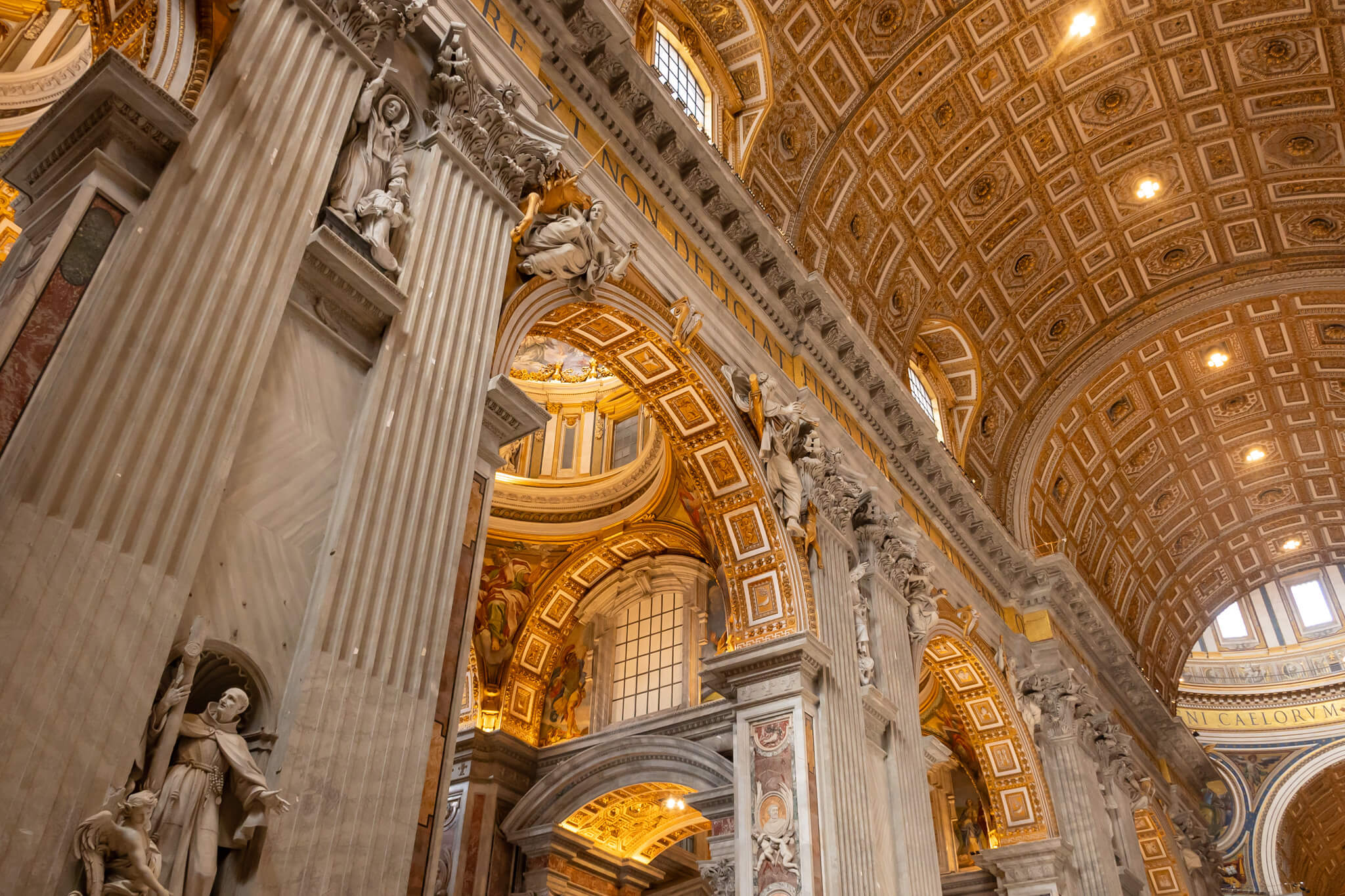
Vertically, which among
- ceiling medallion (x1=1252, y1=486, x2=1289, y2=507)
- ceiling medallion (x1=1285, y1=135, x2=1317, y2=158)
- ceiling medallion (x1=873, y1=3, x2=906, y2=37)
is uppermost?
ceiling medallion (x1=1285, y1=135, x2=1317, y2=158)

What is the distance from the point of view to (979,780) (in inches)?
619

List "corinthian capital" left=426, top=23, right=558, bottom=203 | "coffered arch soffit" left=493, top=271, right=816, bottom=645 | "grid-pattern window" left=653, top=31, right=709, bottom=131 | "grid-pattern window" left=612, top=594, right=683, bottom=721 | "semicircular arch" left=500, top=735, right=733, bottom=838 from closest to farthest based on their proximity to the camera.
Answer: "corinthian capital" left=426, top=23, right=558, bottom=203 < "coffered arch soffit" left=493, top=271, right=816, bottom=645 < "grid-pattern window" left=653, top=31, right=709, bottom=131 < "semicircular arch" left=500, top=735, right=733, bottom=838 < "grid-pattern window" left=612, top=594, right=683, bottom=721

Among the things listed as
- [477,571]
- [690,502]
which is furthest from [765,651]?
[477,571]

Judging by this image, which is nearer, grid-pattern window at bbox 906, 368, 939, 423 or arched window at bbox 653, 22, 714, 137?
arched window at bbox 653, 22, 714, 137

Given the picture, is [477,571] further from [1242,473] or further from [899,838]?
[1242,473]

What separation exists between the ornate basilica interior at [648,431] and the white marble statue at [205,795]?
20 mm

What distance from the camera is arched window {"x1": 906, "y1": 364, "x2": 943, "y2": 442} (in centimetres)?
1581

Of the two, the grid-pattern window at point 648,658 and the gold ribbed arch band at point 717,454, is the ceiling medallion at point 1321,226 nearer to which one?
the grid-pattern window at point 648,658

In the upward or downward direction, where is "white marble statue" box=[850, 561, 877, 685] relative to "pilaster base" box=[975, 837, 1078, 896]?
upward

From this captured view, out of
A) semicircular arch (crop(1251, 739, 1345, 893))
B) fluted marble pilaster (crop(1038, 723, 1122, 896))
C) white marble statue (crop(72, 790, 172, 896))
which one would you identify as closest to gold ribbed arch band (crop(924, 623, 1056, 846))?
fluted marble pilaster (crop(1038, 723, 1122, 896))

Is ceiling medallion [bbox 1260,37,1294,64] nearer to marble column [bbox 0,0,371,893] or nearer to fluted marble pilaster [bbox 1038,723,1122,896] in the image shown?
fluted marble pilaster [bbox 1038,723,1122,896]

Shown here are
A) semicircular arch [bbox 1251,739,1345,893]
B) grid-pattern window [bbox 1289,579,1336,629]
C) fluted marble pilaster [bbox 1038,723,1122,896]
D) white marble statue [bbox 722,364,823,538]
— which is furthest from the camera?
grid-pattern window [bbox 1289,579,1336,629]

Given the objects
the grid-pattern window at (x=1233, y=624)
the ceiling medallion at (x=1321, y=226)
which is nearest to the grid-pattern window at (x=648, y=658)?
the ceiling medallion at (x=1321, y=226)

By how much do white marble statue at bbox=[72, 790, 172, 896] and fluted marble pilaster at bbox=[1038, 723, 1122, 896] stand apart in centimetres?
1367
